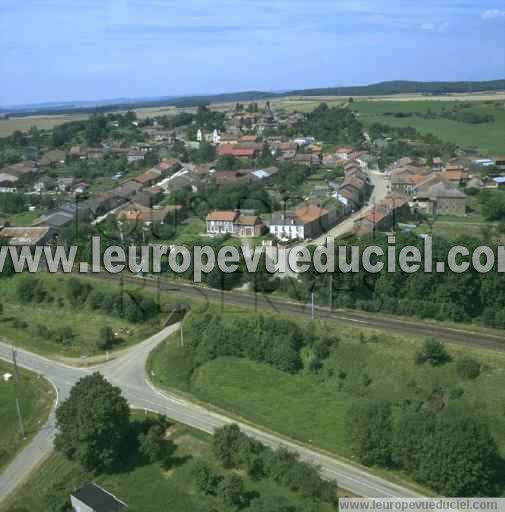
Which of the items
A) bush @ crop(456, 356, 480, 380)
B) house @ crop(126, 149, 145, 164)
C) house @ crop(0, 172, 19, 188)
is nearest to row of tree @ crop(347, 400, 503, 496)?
bush @ crop(456, 356, 480, 380)

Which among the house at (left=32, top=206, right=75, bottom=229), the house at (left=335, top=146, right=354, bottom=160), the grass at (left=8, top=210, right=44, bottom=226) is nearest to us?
the house at (left=32, top=206, right=75, bottom=229)

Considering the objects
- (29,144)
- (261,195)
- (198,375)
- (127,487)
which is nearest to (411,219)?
(261,195)

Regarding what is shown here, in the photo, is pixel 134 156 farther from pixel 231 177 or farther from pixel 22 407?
pixel 22 407

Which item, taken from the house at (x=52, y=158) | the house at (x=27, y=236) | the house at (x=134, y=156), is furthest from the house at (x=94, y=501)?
the house at (x=52, y=158)

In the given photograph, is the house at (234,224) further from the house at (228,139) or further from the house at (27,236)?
the house at (228,139)

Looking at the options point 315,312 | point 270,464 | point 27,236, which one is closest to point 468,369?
point 315,312

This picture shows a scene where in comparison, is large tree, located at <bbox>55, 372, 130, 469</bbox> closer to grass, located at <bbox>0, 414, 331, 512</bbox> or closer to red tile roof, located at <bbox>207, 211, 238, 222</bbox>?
grass, located at <bbox>0, 414, 331, 512</bbox>
